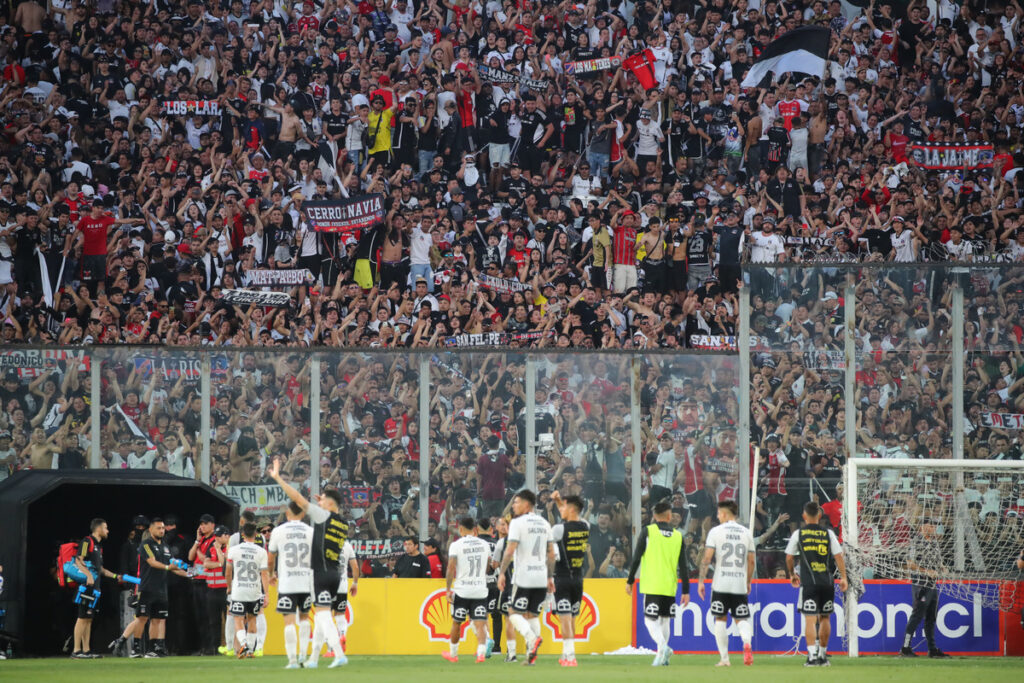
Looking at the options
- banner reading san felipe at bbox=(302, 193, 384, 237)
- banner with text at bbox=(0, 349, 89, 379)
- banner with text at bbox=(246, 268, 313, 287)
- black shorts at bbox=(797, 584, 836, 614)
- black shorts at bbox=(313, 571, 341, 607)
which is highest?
banner reading san felipe at bbox=(302, 193, 384, 237)

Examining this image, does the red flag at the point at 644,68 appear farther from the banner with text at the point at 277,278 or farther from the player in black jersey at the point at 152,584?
the player in black jersey at the point at 152,584

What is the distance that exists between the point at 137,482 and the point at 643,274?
1018cm

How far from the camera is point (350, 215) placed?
25750mm

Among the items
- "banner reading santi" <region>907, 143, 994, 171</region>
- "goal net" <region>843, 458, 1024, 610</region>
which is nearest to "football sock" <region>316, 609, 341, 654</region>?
"goal net" <region>843, 458, 1024, 610</region>

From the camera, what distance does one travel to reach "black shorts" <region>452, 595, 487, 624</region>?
18156 millimetres

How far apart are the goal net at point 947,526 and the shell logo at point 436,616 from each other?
19.6 ft

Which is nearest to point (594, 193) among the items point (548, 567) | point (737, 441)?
point (737, 441)

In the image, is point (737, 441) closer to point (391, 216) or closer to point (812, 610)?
point (812, 610)

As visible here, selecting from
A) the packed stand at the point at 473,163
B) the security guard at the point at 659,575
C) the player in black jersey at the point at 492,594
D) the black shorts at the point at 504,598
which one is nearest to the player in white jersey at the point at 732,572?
the security guard at the point at 659,575

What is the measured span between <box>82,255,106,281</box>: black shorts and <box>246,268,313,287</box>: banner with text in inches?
102

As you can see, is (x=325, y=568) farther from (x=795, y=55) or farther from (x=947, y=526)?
(x=795, y=55)

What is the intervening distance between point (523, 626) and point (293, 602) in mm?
2717

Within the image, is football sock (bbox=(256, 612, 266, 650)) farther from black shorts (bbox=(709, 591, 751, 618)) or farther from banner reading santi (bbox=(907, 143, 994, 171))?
banner reading santi (bbox=(907, 143, 994, 171))

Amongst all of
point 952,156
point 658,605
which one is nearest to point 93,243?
point 658,605
